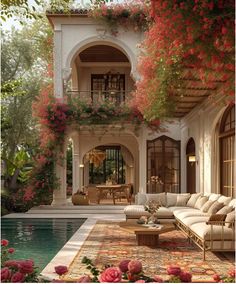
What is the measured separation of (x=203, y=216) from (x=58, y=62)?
982 centimetres

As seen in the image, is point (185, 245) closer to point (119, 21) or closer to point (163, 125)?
point (163, 125)

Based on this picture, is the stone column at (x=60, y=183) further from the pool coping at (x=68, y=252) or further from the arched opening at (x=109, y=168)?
the pool coping at (x=68, y=252)

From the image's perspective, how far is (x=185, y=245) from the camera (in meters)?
8.91

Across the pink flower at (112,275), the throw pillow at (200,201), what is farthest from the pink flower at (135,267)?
the throw pillow at (200,201)

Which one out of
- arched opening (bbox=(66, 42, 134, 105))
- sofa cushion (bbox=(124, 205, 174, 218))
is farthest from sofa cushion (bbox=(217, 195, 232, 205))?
arched opening (bbox=(66, 42, 134, 105))

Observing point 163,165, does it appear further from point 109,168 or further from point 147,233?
point 109,168

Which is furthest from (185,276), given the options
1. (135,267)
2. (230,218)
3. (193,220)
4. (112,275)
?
(193,220)

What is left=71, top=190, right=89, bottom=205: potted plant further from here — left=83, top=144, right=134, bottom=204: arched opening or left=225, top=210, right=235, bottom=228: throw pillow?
left=225, top=210, right=235, bottom=228: throw pillow

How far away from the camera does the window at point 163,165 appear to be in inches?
703

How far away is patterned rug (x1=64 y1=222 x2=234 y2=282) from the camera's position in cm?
643

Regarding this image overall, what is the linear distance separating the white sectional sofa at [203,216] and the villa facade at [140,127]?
3.24 feet

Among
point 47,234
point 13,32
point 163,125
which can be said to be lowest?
point 47,234

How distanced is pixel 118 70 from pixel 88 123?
4.94 meters

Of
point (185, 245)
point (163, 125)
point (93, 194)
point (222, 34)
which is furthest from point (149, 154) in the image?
point (222, 34)
